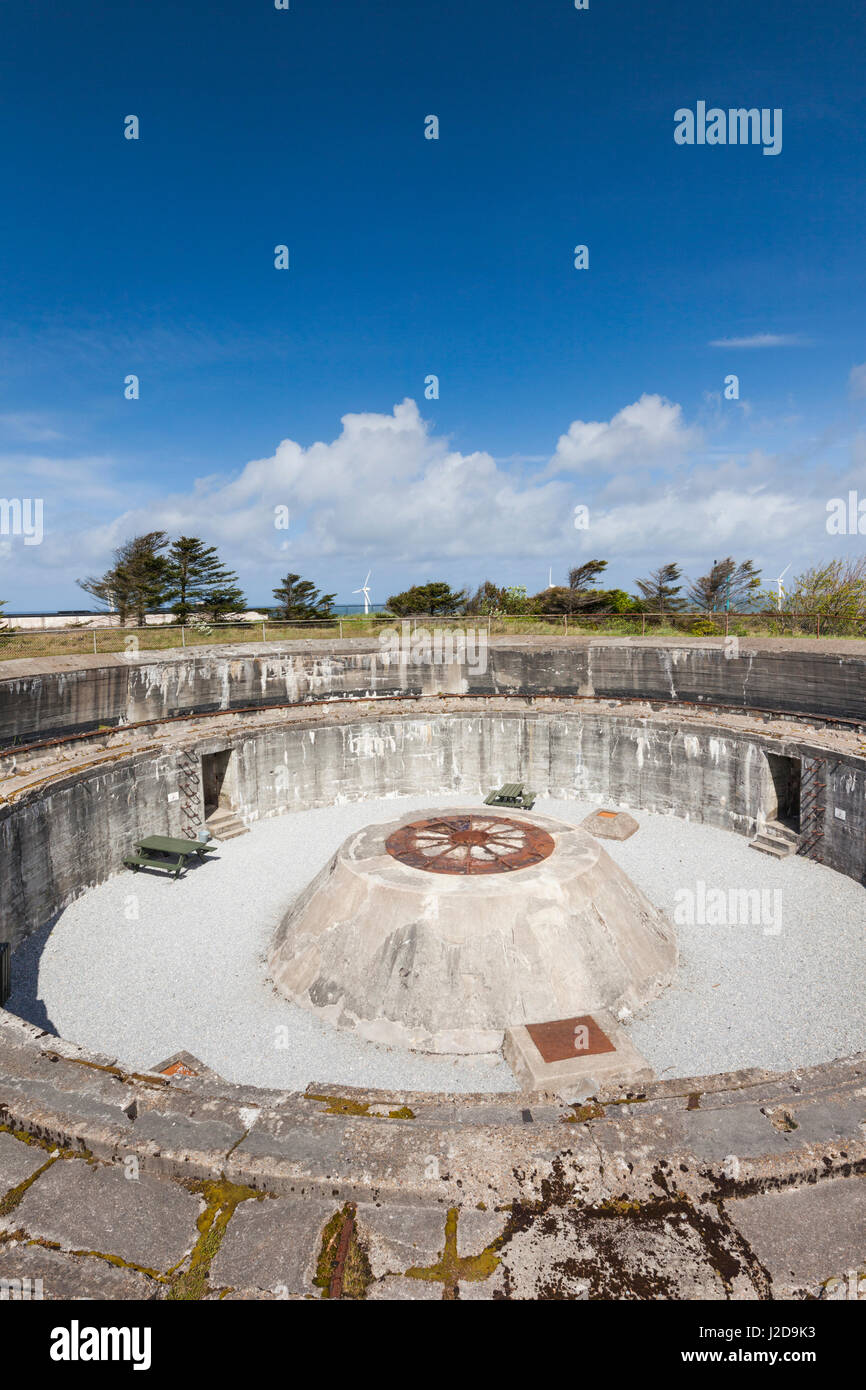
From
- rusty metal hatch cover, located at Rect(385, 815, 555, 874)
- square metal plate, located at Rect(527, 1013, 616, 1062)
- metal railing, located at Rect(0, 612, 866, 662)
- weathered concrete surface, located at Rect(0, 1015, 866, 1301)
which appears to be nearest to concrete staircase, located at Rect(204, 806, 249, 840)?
rusty metal hatch cover, located at Rect(385, 815, 555, 874)

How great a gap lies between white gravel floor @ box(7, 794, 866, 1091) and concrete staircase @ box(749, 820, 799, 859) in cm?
53

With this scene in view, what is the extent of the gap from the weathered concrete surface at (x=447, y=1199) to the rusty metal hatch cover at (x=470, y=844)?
892cm

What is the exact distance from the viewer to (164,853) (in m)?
23.0

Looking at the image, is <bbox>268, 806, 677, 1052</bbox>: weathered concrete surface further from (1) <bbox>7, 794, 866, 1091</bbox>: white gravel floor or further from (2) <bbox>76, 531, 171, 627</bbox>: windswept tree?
(2) <bbox>76, 531, 171, 627</bbox>: windswept tree

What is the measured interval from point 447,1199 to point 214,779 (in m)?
23.3

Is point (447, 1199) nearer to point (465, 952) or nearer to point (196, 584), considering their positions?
point (465, 952)

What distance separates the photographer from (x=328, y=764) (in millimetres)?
29141

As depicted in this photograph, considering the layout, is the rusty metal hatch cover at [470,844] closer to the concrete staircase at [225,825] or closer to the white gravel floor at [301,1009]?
the white gravel floor at [301,1009]

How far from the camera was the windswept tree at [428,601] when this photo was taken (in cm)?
6975

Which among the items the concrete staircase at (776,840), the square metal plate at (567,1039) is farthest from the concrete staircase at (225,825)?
the concrete staircase at (776,840)
